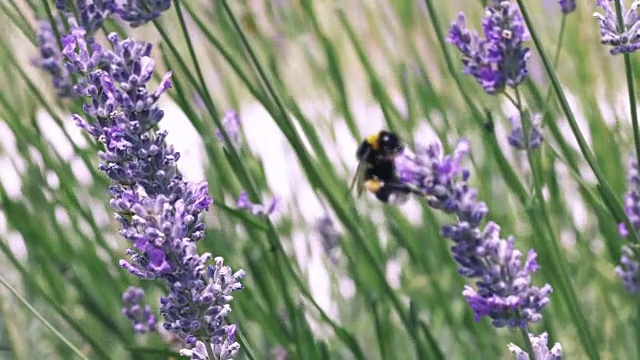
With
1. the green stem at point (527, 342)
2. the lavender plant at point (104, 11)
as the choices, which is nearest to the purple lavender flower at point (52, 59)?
the lavender plant at point (104, 11)

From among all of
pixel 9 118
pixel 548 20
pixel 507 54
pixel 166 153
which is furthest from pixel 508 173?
pixel 548 20

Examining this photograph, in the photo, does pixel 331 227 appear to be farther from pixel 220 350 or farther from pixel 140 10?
pixel 220 350

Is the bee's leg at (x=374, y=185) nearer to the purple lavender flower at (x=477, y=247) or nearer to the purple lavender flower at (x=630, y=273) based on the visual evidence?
the purple lavender flower at (x=630, y=273)

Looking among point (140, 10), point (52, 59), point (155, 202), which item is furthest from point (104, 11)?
point (155, 202)

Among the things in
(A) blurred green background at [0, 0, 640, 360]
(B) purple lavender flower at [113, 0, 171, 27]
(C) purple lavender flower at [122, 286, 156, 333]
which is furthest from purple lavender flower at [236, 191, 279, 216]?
(B) purple lavender flower at [113, 0, 171, 27]

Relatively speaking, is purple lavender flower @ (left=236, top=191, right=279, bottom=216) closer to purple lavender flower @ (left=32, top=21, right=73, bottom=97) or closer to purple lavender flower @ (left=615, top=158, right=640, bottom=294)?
purple lavender flower @ (left=32, top=21, right=73, bottom=97)

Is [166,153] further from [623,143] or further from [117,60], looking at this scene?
[623,143]
